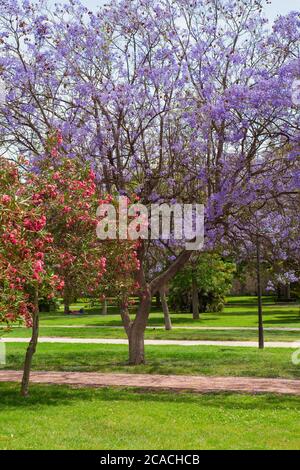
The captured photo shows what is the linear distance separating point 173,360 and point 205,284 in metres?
21.6

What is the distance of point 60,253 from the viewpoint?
11.1 meters

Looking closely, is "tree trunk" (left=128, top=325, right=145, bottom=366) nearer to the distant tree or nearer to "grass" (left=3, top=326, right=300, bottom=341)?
"grass" (left=3, top=326, right=300, bottom=341)

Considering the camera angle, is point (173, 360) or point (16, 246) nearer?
point (16, 246)

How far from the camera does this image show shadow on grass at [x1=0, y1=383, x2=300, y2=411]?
11.5 metres

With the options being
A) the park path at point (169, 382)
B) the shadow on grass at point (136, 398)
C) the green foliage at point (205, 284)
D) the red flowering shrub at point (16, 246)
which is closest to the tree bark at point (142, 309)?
the park path at point (169, 382)

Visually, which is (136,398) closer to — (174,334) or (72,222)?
(72,222)

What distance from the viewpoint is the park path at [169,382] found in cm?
1357

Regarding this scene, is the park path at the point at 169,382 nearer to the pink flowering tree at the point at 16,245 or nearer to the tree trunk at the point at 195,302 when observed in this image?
the pink flowering tree at the point at 16,245

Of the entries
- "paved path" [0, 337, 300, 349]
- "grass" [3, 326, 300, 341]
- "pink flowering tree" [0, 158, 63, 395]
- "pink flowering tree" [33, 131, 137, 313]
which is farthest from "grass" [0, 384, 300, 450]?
"grass" [3, 326, 300, 341]

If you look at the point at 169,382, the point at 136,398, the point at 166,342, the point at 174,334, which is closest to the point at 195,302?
the point at 174,334

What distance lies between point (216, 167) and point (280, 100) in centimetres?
261

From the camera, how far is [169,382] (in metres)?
14.6

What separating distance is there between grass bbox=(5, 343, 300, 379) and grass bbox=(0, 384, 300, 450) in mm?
3578
